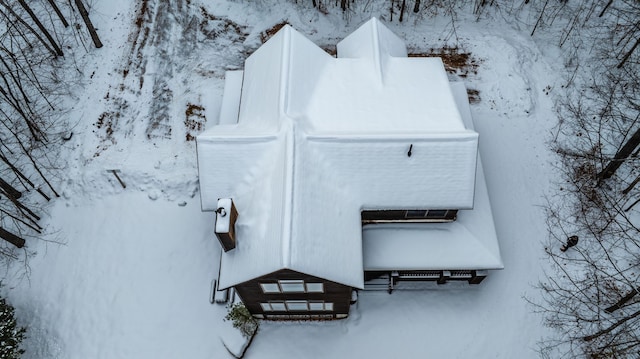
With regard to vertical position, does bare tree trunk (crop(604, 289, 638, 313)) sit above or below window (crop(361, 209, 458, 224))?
below

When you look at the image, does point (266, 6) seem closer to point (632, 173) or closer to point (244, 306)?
point (244, 306)

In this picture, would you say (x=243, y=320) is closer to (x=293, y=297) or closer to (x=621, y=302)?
(x=293, y=297)

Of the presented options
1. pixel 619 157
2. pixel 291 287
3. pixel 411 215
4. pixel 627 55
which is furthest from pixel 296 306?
pixel 627 55

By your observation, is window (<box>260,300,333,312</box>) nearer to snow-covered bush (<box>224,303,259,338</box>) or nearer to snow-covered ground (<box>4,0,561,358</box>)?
snow-covered bush (<box>224,303,259,338</box>)

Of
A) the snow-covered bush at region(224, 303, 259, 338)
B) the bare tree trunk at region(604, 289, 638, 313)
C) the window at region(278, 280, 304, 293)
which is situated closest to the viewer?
the window at region(278, 280, 304, 293)

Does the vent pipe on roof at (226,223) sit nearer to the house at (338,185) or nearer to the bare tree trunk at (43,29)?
the house at (338,185)

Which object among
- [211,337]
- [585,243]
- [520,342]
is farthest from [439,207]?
[211,337]

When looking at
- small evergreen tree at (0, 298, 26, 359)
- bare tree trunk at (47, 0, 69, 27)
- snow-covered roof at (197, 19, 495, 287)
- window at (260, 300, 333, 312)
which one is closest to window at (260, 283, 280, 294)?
snow-covered roof at (197, 19, 495, 287)

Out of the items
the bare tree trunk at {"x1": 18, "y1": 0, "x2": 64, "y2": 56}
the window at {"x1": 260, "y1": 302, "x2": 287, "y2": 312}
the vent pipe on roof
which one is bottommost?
the window at {"x1": 260, "y1": 302, "x2": 287, "y2": 312}

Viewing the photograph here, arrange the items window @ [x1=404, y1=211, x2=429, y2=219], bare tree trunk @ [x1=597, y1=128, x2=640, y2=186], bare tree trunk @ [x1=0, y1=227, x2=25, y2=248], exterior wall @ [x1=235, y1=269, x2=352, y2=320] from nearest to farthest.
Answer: exterior wall @ [x1=235, y1=269, x2=352, y2=320] < window @ [x1=404, y1=211, x2=429, y2=219] < bare tree trunk @ [x1=0, y1=227, x2=25, y2=248] < bare tree trunk @ [x1=597, y1=128, x2=640, y2=186]
